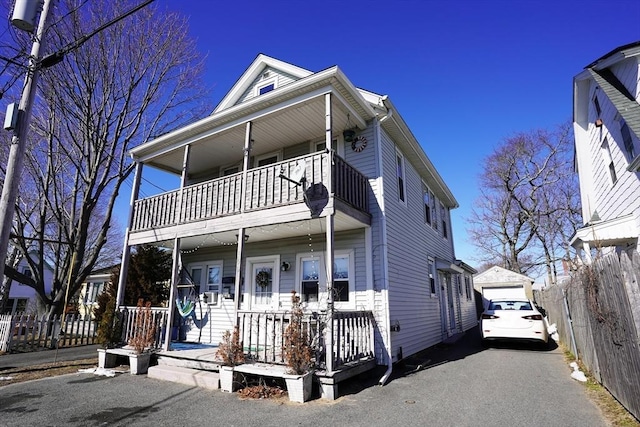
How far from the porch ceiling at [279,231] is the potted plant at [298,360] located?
2544 millimetres

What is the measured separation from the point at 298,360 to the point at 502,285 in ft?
74.6

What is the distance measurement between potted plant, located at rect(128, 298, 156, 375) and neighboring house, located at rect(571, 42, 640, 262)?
386 inches

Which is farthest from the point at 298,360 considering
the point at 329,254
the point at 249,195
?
the point at 249,195

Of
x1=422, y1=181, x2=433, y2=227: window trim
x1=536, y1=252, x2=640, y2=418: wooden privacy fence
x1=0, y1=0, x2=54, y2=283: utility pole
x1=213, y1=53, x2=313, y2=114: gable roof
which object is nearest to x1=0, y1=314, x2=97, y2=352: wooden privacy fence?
x1=0, y1=0, x2=54, y2=283: utility pole

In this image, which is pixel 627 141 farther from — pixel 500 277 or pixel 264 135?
pixel 500 277

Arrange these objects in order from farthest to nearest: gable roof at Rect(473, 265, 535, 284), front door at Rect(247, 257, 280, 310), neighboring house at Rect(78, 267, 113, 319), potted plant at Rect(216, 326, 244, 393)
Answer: neighboring house at Rect(78, 267, 113, 319)
gable roof at Rect(473, 265, 535, 284)
front door at Rect(247, 257, 280, 310)
potted plant at Rect(216, 326, 244, 393)

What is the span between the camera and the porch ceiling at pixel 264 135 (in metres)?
8.71

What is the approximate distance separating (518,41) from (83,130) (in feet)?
56.8

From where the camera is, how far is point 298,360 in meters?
5.78

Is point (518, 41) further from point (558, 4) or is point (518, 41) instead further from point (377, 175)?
point (377, 175)

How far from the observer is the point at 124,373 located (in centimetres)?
798

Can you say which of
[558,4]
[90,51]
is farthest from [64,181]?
[558,4]

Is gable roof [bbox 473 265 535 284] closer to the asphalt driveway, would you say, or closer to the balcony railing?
the asphalt driveway

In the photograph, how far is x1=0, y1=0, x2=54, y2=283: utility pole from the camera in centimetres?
548
